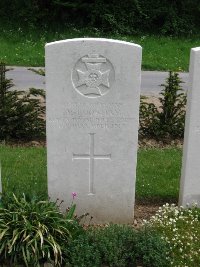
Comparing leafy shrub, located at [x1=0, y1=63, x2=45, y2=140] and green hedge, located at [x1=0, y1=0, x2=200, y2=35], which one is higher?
green hedge, located at [x1=0, y1=0, x2=200, y2=35]

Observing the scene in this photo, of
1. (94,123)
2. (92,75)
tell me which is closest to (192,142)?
(94,123)

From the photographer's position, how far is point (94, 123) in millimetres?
5395

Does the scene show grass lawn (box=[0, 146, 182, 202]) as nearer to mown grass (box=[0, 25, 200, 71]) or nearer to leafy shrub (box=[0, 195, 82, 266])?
leafy shrub (box=[0, 195, 82, 266])

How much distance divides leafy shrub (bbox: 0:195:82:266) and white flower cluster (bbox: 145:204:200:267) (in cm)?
92

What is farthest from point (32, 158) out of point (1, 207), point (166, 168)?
point (1, 207)

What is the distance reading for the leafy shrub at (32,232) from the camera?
4.66m

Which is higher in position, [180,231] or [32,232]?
[32,232]

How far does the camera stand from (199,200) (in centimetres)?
586

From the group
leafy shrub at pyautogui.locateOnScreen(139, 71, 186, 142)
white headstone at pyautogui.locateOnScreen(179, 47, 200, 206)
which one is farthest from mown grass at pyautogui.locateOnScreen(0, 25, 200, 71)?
white headstone at pyautogui.locateOnScreen(179, 47, 200, 206)

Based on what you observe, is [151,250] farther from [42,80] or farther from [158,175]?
[42,80]

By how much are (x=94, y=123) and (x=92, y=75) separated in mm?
515

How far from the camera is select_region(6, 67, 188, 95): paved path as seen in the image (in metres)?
12.2

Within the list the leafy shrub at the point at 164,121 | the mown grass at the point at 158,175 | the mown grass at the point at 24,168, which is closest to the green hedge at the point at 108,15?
the leafy shrub at the point at 164,121

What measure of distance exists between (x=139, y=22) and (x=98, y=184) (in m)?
16.2
